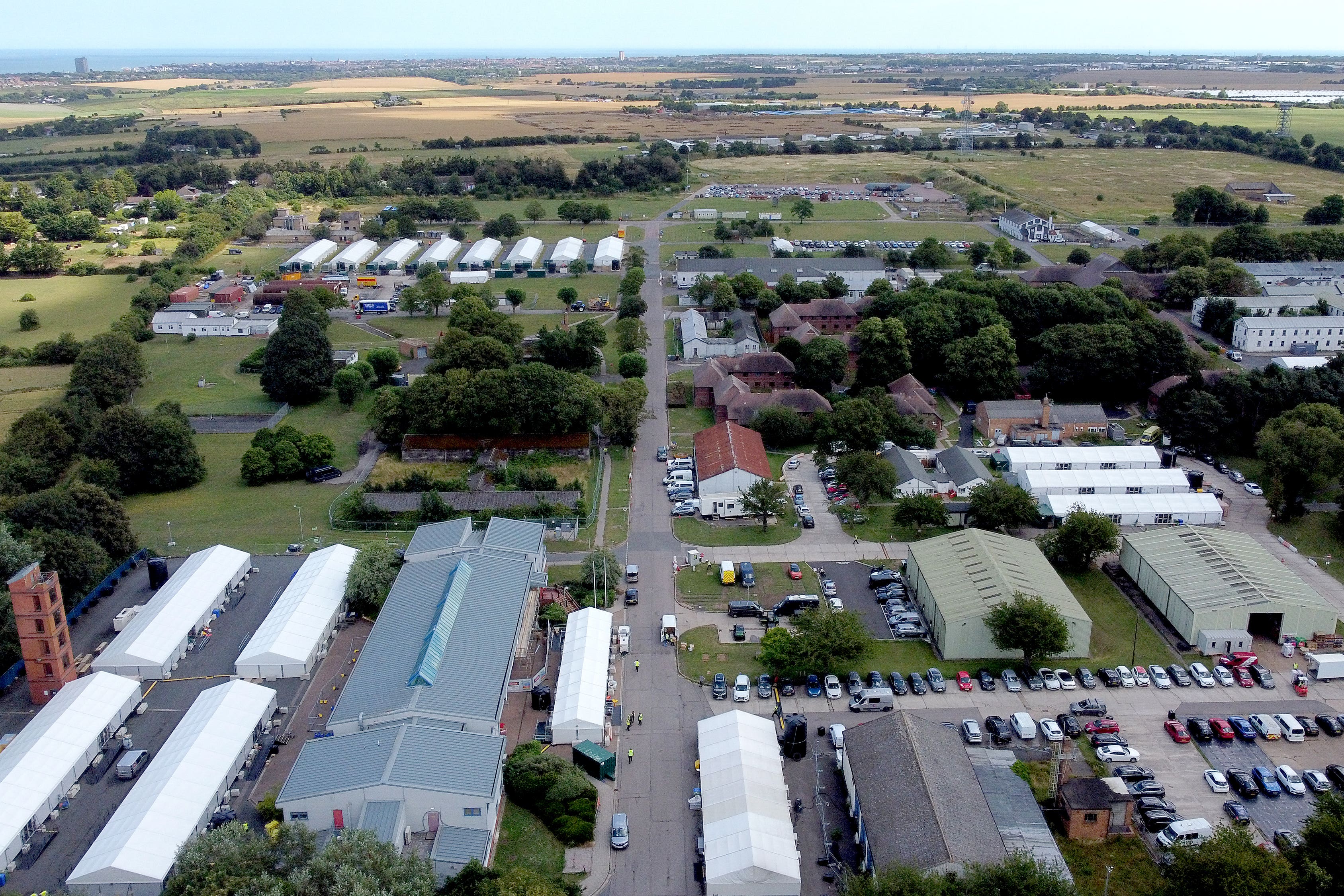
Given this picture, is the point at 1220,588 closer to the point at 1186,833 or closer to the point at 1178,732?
the point at 1178,732

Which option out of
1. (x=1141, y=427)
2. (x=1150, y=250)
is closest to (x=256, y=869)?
(x=1141, y=427)

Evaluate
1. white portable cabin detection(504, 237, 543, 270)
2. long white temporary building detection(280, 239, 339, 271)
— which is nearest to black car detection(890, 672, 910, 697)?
white portable cabin detection(504, 237, 543, 270)

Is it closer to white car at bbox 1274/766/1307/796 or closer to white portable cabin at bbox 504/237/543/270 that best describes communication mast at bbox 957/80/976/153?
white portable cabin at bbox 504/237/543/270

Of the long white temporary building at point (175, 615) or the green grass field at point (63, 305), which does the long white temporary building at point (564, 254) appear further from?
the long white temporary building at point (175, 615)

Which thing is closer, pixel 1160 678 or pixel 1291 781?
pixel 1291 781

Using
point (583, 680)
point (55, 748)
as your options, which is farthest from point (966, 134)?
point (55, 748)

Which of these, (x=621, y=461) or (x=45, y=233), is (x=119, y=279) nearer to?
(x=45, y=233)
